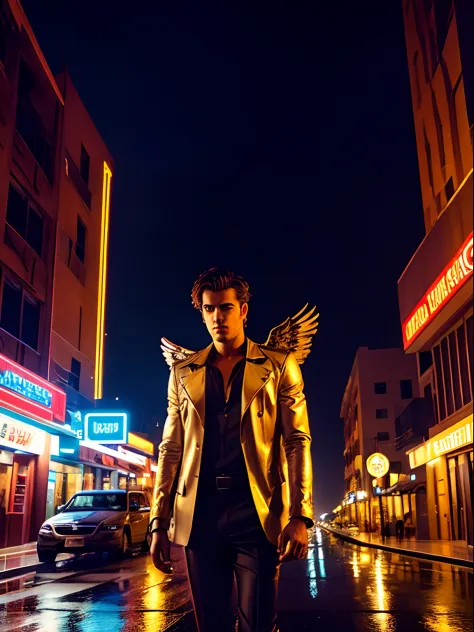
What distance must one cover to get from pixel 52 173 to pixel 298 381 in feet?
82.9

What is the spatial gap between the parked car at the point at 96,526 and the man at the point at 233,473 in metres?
12.2

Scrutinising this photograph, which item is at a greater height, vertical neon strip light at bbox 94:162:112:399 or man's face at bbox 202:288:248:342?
vertical neon strip light at bbox 94:162:112:399

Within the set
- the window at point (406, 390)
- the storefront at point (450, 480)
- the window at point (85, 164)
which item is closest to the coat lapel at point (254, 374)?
the storefront at point (450, 480)

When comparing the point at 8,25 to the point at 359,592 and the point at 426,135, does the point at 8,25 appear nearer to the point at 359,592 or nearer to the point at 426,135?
the point at 426,135

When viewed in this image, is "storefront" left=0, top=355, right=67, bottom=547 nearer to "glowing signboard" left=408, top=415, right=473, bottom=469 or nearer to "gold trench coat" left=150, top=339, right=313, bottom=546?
"glowing signboard" left=408, top=415, right=473, bottom=469

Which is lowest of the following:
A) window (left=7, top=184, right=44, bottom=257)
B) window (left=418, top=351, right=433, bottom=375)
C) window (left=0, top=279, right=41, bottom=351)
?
window (left=0, top=279, right=41, bottom=351)

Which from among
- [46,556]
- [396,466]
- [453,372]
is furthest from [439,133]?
[396,466]

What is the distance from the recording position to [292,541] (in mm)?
2836

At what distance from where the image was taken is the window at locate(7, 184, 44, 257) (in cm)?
2245

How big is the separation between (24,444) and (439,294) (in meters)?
14.8

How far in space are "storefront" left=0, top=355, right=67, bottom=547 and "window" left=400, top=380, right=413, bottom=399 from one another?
168 feet

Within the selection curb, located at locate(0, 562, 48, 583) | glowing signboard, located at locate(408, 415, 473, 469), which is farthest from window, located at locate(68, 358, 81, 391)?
glowing signboard, located at locate(408, 415, 473, 469)

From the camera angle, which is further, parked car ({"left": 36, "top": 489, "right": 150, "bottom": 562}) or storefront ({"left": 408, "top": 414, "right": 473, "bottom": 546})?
storefront ({"left": 408, "top": 414, "right": 473, "bottom": 546})

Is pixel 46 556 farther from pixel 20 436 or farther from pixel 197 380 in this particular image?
pixel 197 380
